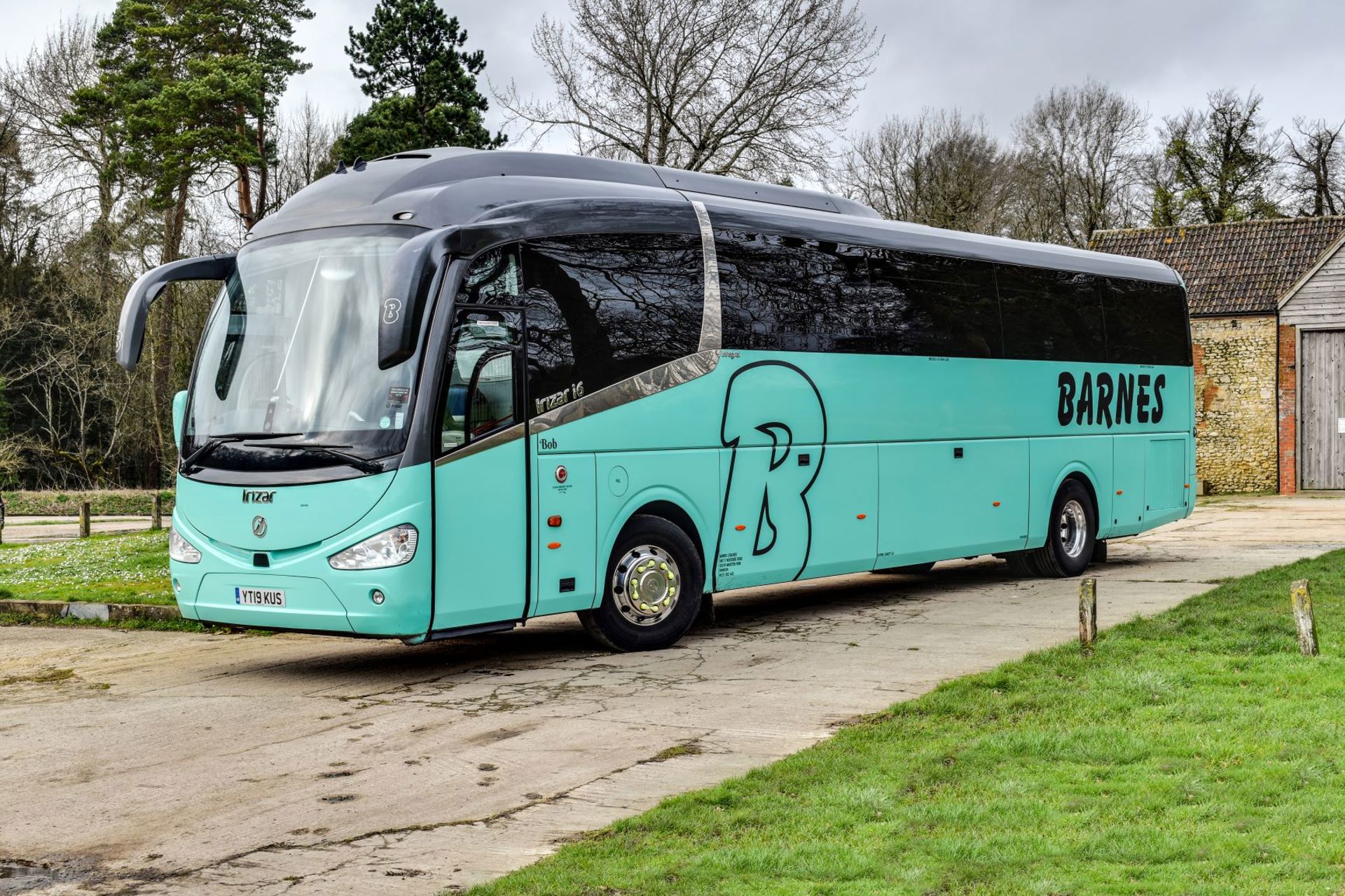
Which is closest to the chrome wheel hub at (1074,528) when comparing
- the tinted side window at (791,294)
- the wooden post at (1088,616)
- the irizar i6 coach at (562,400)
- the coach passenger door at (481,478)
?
the irizar i6 coach at (562,400)

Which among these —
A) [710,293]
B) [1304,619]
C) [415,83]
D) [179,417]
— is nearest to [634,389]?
[710,293]

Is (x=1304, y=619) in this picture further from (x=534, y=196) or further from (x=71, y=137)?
(x=71, y=137)

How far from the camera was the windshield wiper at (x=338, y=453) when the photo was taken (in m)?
9.65

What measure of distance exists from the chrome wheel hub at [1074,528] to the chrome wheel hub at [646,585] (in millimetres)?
6824

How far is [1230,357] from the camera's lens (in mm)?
36375

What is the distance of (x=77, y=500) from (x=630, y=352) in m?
33.0

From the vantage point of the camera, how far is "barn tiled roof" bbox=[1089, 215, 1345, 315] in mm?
36656

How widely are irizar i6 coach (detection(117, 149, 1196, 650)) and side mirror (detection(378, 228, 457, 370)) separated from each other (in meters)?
0.02

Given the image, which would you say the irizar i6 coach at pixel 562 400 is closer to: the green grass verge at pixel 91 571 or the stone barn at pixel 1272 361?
the green grass verge at pixel 91 571

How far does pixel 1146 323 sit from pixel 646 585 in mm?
9370

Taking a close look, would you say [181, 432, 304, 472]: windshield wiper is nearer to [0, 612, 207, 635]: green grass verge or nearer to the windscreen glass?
the windscreen glass

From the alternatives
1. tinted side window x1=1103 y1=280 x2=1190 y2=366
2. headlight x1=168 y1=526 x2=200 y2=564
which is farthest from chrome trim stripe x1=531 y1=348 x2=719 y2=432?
tinted side window x1=1103 y1=280 x2=1190 y2=366

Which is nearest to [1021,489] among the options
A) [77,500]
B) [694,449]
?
[694,449]

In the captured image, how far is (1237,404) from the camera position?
3625 cm
